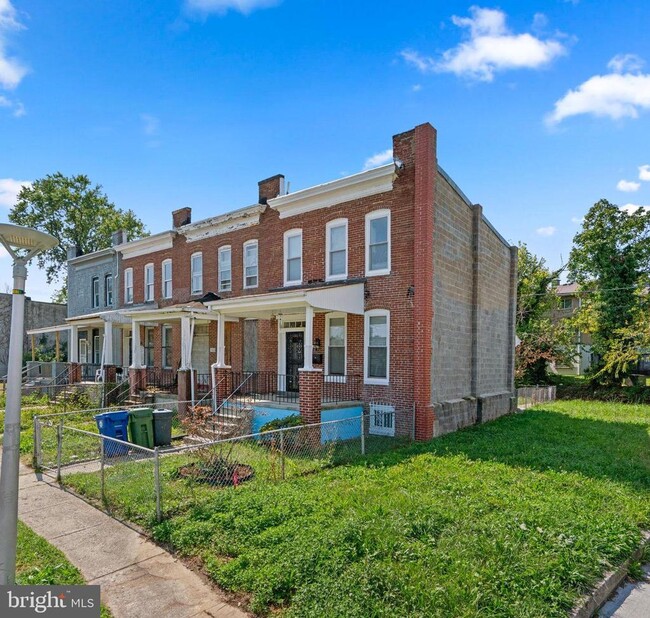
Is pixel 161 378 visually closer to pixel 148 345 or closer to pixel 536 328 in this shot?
pixel 148 345

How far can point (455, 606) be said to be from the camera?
13.5 ft

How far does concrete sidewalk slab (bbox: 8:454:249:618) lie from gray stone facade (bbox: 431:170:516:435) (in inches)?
333

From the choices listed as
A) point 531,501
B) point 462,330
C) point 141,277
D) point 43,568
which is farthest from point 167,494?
point 141,277

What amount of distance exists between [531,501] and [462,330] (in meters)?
8.08

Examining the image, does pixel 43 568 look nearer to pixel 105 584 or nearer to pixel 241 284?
pixel 105 584

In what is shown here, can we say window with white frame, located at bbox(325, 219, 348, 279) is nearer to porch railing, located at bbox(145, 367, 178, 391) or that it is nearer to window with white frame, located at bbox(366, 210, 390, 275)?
window with white frame, located at bbox(366, 210, 390, 275)

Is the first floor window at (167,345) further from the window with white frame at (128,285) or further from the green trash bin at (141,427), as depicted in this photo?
the green trash bin at (141,427)

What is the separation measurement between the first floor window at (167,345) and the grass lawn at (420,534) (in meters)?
12.0

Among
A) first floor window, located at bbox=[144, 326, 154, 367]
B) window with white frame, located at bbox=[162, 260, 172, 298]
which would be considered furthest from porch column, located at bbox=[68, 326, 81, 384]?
window with white frame, located at bbox=[162, 260, 172, 298]

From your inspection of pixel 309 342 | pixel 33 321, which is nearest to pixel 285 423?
pixel 309 342

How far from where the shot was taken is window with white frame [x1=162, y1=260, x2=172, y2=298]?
66.0 feet

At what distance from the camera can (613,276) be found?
2495cm

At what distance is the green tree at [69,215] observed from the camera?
39.0 m
